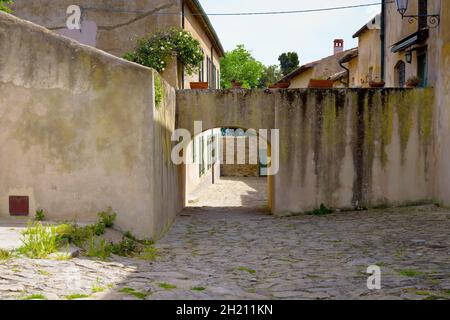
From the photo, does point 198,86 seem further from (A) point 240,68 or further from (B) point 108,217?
(A) point 240,68

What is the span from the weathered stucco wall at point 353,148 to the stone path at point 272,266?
1.38m

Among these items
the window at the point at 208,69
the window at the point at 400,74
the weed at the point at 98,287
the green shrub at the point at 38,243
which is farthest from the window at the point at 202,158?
the weed at the point at 98,287

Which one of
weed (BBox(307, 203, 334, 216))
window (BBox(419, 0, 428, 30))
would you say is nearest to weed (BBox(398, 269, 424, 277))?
weed (BBox(307, 203, 334, 216))

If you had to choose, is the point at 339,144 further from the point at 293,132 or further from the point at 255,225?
the point at 255,225

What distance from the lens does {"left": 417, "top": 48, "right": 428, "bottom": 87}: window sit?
44.5ft

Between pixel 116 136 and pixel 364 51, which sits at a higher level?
pixel 364 51

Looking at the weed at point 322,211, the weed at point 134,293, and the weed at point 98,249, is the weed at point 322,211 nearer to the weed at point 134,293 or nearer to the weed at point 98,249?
the weed at point 98,249

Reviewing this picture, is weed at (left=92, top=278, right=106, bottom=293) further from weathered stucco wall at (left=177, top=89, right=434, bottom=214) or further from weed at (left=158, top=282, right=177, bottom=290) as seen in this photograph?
weathered stucco wall at (left=177, top=89, right=434, bottom=214)

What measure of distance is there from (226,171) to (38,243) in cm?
2165

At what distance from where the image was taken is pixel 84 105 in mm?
9320

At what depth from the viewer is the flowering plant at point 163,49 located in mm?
14938

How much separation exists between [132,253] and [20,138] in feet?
9.82
